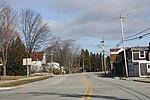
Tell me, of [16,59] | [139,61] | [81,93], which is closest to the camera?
[81,93]

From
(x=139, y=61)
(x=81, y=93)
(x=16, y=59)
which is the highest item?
(x=16, y=59)

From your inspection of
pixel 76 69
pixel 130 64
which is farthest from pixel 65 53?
pixel 130 64

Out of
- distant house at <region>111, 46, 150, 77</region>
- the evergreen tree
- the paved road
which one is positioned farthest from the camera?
the evergreen tree

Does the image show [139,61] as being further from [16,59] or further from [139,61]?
[16,59]

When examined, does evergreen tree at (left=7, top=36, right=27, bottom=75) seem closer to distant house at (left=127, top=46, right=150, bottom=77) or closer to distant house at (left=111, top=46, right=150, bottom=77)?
distant house at (left=111, top=46, right=150, bottom=77)

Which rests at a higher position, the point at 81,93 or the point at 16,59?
the point at 16,59

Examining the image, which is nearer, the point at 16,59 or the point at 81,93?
the point at 81,93

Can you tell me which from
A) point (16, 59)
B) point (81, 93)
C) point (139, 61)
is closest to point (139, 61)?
point (139, 61)

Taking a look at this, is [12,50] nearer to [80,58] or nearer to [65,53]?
[65,53]

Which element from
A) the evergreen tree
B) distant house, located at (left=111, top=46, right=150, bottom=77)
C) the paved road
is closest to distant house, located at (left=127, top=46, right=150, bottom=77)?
distant house, located at (left=111, top=46, right=150, bottom=77)

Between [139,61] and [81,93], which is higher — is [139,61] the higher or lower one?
the higher one

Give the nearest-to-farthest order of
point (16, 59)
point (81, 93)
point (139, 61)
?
1. point (81, 93)
2. point (139, 61)
3. point (16, 59)

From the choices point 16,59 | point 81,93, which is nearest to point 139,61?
point 16,59

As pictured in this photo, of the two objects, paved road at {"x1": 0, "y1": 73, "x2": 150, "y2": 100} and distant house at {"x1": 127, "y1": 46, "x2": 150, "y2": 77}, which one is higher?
distant house at {"x1": 127, "y1": 46, "x2": 150, "y2": 77}
